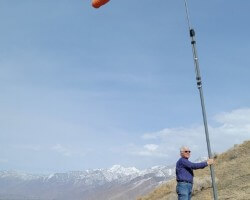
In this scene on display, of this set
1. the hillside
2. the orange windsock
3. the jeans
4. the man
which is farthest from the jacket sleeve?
the hillside

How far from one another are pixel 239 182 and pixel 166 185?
9.65 m

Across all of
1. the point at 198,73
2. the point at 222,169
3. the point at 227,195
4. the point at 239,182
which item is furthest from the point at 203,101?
the point at 222,169

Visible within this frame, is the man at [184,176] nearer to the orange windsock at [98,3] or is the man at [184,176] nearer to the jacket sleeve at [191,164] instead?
the jacket sleeve at [191,164]

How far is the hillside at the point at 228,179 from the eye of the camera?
22.4m

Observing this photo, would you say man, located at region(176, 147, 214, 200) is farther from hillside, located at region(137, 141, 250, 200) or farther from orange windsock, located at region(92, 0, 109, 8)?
hillside, located at region(137, 141, 250, 200)

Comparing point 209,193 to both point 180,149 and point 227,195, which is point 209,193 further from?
point 180,149

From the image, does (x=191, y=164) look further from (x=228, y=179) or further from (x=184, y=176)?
(x=228, y=179)

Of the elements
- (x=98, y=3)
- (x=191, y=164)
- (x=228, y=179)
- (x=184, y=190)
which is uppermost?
(x=98, y=3)

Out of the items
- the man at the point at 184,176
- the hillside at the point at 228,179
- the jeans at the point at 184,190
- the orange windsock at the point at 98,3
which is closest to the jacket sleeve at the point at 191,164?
the man at the point at 184,176

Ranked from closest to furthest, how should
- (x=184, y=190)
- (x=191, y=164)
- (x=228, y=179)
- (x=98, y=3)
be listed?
(x=98, y=3), (x=191, y=164), (x=184, y=190), (x=228, y=179)

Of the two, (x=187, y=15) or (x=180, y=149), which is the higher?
(x=187, y=15)

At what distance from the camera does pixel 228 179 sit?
2569 centimetres

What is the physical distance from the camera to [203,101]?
12.2 metres

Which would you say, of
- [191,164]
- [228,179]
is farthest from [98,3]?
[228,179]
